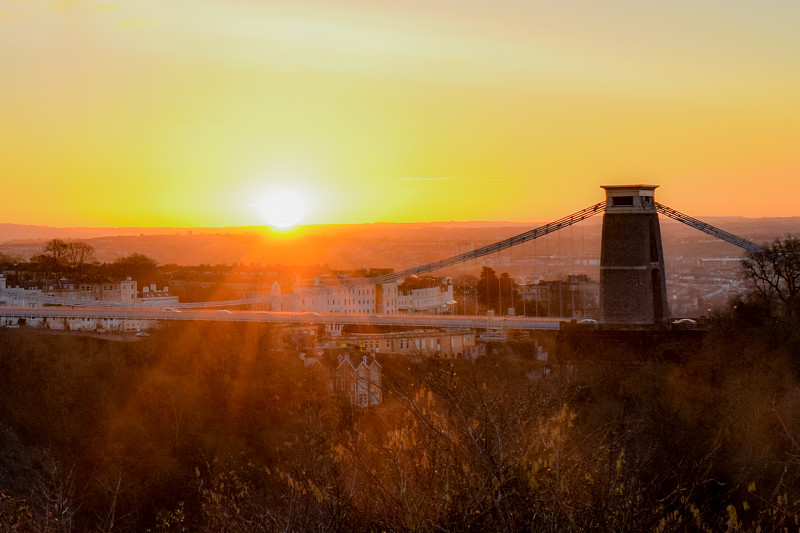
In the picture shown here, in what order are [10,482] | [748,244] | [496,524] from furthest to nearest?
[748,244]
[10,482]
[496,524]

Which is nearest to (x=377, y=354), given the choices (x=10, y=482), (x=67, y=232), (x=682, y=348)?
(x=682, y=348)

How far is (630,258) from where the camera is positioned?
2039 centimetres

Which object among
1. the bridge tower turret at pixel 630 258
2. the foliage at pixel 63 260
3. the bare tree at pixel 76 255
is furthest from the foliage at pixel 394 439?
the bare tree at pixel 76 255

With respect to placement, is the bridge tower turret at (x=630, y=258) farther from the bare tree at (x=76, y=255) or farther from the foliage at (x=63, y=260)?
the bare tree at (x=76, y=255)

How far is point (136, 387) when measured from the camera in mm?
21531

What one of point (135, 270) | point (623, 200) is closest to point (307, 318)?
point (623, 200)

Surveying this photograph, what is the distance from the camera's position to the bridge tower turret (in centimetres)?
2045

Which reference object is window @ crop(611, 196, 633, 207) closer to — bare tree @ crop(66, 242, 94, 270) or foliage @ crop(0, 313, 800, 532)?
foliage @ crop(0, 313, 800, 532)

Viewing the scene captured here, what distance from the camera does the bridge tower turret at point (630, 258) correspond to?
Result: 67.1ft

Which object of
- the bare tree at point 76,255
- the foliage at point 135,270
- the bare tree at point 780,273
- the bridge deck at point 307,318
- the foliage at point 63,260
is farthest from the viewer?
the bare tree at point 76,255

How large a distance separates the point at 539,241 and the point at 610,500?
41.7 meters

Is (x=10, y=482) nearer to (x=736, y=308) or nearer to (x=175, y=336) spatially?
(x=175, y=336)

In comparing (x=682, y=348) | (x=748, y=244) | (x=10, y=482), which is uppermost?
(x=748, y=244)

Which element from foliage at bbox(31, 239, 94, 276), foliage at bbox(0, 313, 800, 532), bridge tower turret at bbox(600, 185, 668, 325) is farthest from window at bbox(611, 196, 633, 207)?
foliage at bbox(31, 239, 94, 276)
